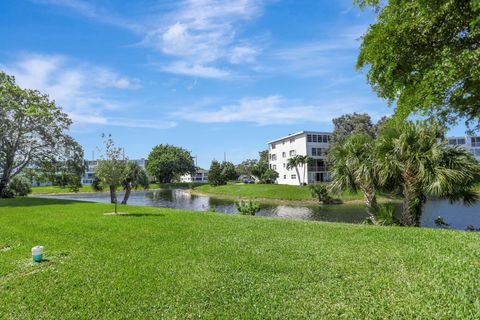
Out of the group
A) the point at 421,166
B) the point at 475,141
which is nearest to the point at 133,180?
the point at 421,166

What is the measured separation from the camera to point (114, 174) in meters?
17.3

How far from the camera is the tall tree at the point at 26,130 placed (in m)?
29.5

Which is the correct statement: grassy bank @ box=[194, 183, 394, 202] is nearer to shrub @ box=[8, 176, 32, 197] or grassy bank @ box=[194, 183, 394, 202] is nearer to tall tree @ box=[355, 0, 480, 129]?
shrub @ box=[8, 176, 32, 197]

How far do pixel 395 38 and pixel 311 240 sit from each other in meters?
5.69

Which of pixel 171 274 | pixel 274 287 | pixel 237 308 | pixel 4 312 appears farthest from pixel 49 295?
pixel 274 287

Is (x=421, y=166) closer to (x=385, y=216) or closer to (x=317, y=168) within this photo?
(x=385, y=216)

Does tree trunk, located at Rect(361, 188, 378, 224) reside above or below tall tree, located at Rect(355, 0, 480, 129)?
below

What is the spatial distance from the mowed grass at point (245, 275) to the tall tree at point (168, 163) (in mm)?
79080

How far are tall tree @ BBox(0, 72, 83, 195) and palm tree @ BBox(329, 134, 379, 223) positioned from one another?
28574 millimetres

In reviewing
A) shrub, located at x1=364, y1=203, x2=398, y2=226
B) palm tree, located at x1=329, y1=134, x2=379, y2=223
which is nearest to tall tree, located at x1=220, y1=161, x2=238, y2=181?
palm tree, located at x1=329, y1=134, x2=379, y2=223

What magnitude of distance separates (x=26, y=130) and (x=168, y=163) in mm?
57675

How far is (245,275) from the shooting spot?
6.04 meters

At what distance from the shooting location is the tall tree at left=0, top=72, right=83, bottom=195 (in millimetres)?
29484

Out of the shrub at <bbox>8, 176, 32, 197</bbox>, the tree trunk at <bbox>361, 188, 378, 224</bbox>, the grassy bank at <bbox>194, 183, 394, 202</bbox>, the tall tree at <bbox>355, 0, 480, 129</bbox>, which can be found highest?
the tall tree at <bbox>355, 0, 480, 129</bbox>
